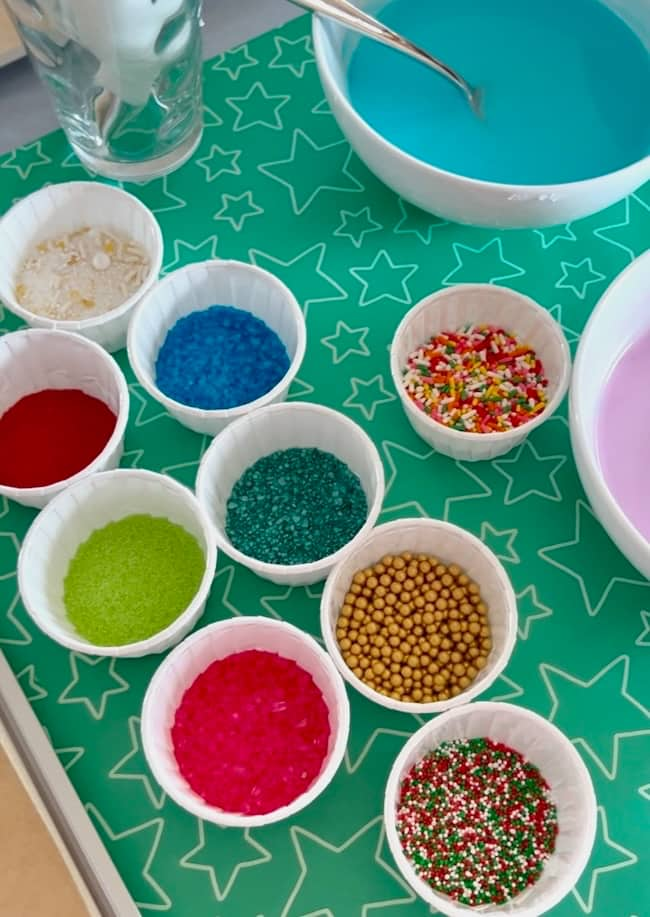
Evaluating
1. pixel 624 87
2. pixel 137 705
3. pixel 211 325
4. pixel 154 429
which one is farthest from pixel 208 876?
pixel 624 87

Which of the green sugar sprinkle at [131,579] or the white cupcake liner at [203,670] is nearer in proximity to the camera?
the white cupcake liner at [203,670]

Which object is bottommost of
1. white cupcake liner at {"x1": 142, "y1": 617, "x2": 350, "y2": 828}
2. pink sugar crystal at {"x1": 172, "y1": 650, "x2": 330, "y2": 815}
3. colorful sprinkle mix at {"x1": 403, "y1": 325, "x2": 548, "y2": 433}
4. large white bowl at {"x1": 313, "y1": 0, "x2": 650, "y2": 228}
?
pink sugar crystal at {"x1": 172, "y1": 650, "x2": 330, "y2": 815}

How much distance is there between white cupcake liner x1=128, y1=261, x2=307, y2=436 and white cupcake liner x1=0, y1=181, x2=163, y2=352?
0.03 m

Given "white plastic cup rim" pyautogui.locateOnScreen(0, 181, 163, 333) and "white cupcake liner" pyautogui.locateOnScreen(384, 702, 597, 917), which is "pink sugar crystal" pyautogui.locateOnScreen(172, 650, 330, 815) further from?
"white plastic cup rim" pyautogui.locateOnScreen(0, 181, 163, 333)

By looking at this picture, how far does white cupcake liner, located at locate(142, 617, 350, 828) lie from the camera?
0.93m

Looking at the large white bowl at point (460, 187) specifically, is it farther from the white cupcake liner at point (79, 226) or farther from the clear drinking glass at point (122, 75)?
the white cupcake liner at point (79, 226)

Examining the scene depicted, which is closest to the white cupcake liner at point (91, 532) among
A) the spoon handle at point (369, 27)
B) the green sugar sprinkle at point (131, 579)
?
the green sugar sprinkle at point (131, 579)

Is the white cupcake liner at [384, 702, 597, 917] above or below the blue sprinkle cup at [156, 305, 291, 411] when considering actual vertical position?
below

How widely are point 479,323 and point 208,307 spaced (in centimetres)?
36

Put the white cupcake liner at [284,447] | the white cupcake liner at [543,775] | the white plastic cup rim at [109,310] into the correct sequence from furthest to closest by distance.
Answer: the white plastic cup rim at [109,310] → the white cupcake liner at [284,447] → the white cupcake liner at [543,775]

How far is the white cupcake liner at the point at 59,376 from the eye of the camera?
108 cm

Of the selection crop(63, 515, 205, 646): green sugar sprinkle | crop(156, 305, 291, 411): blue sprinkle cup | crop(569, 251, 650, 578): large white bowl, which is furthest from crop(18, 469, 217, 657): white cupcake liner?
crop(569, 251, 650, 578): large white bowl

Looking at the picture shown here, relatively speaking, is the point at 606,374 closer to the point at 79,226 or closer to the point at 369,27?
the point at 369,27

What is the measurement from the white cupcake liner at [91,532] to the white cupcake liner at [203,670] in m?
0.03
